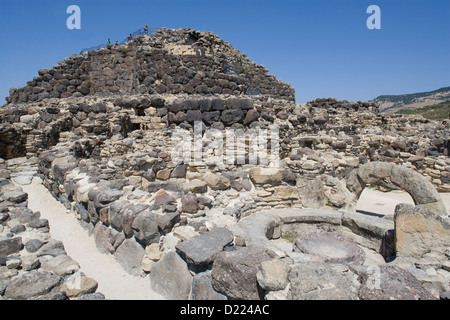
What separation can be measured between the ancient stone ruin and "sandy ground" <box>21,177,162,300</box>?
0.44 feet

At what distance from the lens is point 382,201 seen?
8039mm

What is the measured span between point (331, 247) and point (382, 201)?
16.7 feet

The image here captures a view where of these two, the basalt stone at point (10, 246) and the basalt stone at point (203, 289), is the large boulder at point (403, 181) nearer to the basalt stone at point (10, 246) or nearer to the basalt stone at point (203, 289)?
the basalt stone at point (203, 289)

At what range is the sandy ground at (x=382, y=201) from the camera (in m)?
7.24

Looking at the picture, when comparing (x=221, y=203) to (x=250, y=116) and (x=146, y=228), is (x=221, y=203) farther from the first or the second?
(x=250, y=116)

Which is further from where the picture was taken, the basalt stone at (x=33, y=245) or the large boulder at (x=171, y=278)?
the basalt stone at (x=33, y=245)

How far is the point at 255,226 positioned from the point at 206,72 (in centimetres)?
977

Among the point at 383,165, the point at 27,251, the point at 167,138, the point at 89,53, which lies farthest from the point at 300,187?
the point at 89,53

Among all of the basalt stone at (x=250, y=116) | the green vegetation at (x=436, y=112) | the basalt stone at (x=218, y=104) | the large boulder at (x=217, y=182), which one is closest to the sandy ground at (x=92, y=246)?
the large boulder at (x=217, y=182)

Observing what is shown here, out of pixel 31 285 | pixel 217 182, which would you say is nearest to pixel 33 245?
pixel 31 285

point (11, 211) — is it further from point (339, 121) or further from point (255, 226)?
point (339, 121)

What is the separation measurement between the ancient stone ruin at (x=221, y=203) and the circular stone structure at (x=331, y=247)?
0.03 m

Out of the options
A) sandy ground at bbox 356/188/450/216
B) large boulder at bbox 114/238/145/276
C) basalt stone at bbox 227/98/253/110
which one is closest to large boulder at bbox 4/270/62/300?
large boulder at bbox 114/238/145/276

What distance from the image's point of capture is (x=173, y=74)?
12438 mm
